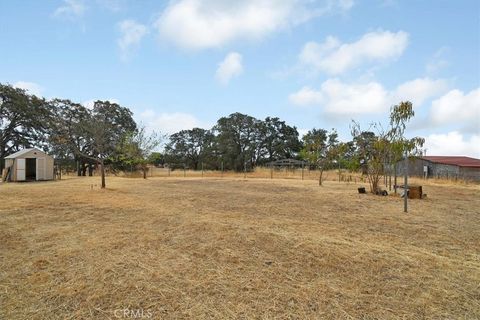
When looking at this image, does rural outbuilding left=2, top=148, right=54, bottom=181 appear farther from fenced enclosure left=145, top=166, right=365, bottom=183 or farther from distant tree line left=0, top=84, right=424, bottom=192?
fenced enclosure left=145, top=166, right=365, bottom=183

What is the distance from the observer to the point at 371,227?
597 cm

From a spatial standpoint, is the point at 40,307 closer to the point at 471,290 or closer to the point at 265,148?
the point at 471,290

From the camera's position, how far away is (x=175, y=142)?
166 ft

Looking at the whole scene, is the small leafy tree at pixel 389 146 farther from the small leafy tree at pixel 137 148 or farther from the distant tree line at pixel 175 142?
the small leafy tree at pixel 137 148

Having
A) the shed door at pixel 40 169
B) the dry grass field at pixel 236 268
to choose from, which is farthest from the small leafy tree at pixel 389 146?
the shed door at pixel 40 169

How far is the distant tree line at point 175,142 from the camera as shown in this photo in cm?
1367

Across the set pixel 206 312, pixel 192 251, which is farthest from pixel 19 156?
pixel 206 312

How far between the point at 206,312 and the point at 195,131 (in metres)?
49.4

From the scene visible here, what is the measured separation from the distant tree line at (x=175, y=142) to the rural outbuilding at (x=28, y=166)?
82.4 inches

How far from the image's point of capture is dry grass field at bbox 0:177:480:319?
8.78 feet

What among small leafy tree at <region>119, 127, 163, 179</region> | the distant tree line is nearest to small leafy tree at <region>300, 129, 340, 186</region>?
the distant tree line

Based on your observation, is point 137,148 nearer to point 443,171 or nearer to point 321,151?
point 321,151

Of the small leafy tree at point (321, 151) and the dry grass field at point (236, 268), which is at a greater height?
the small leafy tree at point (321, 151)

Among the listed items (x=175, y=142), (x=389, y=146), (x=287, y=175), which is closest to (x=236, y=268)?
(x=389, y=146)
